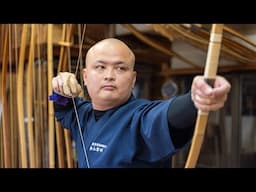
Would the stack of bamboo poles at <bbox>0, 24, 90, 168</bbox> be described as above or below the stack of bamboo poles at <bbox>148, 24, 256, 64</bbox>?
below

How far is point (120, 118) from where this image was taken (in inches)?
17.2

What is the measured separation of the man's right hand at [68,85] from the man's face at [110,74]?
0.08ft

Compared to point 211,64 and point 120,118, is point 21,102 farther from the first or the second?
point 211,64

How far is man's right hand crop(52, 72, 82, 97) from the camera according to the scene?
17.9 inches

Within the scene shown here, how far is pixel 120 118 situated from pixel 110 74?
0.06m

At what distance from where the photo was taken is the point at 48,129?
1.98 ft

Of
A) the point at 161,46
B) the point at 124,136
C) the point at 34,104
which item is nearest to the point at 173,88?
the point at 161,46

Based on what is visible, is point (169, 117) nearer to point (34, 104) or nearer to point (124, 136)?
point (124, 136)

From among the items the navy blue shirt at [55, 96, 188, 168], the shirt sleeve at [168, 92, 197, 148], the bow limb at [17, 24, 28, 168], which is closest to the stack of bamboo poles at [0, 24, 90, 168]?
the bow limb at [17, 24, 28, 168]

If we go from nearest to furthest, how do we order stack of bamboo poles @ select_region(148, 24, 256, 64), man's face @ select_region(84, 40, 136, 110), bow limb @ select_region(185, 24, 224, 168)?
bow limb @ select_region(185, 24, 224, 168), man's face @ select_region(84, 40, 136, 110), stack of bamboo poles @ select_region(148, 24, 256, 64)

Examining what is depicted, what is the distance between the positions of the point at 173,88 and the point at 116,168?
0.59 metres

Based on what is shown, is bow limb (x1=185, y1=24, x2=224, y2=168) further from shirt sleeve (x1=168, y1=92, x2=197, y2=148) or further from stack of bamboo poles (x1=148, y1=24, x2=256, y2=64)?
stack of bamboo poles (x1=148, y1=24, x2=256, y2=64)

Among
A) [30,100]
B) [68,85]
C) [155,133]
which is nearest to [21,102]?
[30,100]
